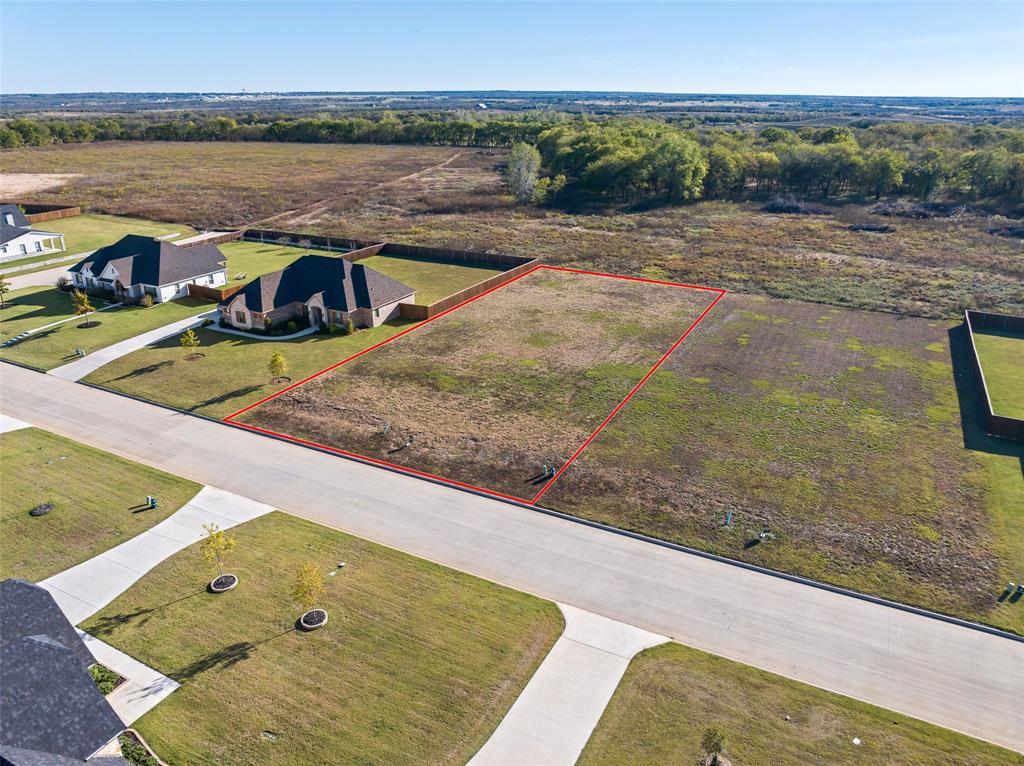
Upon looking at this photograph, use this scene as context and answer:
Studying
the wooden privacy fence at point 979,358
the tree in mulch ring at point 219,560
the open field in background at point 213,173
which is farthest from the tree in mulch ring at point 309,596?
the open field in background at point 213,173

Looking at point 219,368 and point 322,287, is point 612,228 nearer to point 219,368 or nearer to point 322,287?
point 322,287

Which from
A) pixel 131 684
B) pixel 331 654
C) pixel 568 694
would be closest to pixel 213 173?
pixel 131 684

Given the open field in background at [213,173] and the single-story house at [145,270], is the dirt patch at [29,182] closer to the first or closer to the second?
the open field in background at [213,173]

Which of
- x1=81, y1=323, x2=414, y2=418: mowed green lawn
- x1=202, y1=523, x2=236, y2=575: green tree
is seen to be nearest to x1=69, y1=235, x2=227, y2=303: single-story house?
x1=81, y1=323, x2=414, y2=418: mowed green lawn

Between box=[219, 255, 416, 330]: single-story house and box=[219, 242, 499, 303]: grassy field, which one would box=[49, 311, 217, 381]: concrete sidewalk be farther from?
box=[219, 242, 499, 303]: grassy field

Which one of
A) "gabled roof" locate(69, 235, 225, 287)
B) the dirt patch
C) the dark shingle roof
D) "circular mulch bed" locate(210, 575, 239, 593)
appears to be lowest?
"circular mulch bed" locate(210, 575, 239, 593)

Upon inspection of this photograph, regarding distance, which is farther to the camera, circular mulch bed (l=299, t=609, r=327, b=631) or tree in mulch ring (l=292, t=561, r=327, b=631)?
circular mulch bed (l=299, t=609, r=327, b=631)
